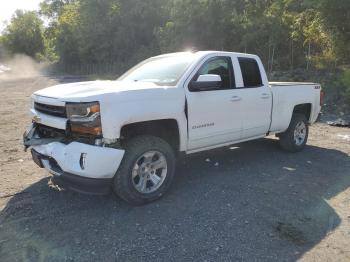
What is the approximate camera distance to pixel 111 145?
3.99m

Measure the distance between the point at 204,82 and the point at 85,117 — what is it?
164cm

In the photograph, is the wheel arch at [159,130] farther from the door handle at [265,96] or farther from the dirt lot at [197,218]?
the door handle at [265,96]

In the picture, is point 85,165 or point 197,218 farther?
point 197,218

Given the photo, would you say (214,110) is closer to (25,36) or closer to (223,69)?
(223,69)

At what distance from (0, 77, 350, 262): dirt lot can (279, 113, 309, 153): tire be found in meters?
0.75

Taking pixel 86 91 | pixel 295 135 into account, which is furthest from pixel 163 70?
pixel 295 135

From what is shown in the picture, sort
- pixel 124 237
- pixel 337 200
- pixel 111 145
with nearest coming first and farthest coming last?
pixel 124 237 → pixel 111 145 → pixel 337 200

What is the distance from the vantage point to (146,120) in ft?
14.1

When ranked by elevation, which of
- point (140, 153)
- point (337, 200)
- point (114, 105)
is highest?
point (114, 105)

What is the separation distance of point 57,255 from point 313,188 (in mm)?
3543

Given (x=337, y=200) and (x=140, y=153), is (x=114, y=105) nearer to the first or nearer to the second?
(x=140, y=153)

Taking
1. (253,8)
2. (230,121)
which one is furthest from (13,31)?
(230,121)

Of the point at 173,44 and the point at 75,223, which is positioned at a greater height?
the point at 173,44

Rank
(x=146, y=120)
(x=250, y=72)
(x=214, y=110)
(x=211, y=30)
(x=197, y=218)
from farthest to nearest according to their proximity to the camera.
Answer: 1. (x=211, y=30)
2. (x=250, y=72)
3. (x=214, y=110)
4. (x=146, y=120)
5. (x=197, y=218)
